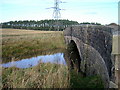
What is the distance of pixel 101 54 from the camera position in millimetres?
6293

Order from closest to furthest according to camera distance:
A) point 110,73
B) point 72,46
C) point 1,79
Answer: point 110,73 < point 1,79 < point 72,46

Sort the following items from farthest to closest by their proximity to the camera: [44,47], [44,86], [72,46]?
[44,47]
[72,46]
[44,86]

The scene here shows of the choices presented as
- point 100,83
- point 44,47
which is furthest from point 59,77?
point 44,47

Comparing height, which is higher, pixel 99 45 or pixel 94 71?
pixel 99 45

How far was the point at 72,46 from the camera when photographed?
52.6 feet

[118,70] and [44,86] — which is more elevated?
[118,70]

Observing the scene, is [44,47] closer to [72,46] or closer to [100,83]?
[72,46]

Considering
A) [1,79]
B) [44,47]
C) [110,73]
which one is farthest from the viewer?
[44,47]

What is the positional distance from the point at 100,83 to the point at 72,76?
1486 millimetres

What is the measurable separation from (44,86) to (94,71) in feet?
7.24

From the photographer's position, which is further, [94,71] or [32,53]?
[32,53]

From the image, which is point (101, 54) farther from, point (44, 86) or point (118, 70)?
point (44, 86)

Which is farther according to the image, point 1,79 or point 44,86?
point 1,79

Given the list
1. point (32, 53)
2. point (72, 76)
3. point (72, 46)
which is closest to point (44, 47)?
point (32, 53)
